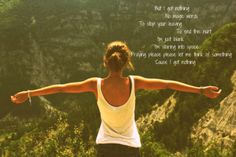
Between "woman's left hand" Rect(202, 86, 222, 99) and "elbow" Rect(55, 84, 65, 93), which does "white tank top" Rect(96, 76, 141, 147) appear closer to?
"elbow" Rect(55, 84, 65, 93)

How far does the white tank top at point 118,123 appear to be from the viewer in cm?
534

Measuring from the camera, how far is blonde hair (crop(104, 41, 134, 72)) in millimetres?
5270

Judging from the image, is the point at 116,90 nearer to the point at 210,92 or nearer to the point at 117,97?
the point at 117,97

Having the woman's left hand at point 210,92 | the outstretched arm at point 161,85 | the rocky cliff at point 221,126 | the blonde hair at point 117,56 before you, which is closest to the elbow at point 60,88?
the blonde hair at point 117,56

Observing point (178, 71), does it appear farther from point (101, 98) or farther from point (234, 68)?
point (101, 98)

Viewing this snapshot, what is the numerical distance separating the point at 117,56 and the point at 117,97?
45cm

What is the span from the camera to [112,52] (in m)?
5.29

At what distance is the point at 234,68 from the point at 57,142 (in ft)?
135

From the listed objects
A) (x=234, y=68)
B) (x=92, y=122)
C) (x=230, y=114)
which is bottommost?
(x=92, y=122)

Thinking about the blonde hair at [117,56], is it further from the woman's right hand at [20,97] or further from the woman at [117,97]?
the woman's right hand at [20,97]

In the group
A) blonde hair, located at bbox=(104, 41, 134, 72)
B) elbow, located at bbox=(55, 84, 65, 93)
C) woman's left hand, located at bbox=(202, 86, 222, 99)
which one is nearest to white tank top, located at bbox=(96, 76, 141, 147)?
blonde hair, located at bbox=(104, 41, 134, 72)

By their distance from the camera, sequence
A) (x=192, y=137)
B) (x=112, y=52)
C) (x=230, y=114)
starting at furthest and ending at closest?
(x=192, y=137) < (x=230, y=114) < (x=112, y=52)

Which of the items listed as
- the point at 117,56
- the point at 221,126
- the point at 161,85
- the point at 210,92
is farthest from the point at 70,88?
the point at 221,126

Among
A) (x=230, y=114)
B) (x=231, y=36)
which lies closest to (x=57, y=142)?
(x=230, y=114)
